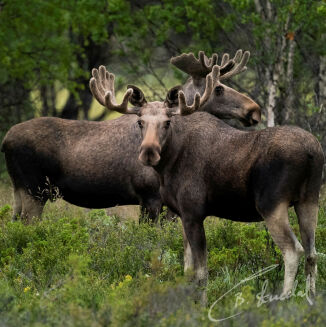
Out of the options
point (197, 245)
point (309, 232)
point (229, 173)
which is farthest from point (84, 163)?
point (309, 232)

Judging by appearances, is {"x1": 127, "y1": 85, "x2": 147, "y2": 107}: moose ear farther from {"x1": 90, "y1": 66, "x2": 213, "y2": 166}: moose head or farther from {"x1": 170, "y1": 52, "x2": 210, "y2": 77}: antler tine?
{"x1": 170, "y1": 52, "x2": 210, "y2": 77}: antler tine

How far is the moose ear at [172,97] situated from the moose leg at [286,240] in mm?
1619

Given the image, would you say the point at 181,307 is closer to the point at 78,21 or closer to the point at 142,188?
the point at 142,188

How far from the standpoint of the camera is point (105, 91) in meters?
7.97

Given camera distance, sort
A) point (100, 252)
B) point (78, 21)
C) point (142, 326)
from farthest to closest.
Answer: point (78, 21) → point (100, 252) → point (142, 326)

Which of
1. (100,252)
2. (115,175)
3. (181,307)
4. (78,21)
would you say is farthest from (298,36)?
(181,307)

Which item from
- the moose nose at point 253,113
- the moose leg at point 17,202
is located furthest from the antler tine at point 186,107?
the moose leg at point 17,202

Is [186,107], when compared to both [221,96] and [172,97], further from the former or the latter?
[221,96]

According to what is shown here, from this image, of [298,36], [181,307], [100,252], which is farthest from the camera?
[298,36]

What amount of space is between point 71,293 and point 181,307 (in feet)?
2.63

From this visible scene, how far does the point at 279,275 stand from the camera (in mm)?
7273

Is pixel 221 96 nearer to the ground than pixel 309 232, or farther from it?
farther from it

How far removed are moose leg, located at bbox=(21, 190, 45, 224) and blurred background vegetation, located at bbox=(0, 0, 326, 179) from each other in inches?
175

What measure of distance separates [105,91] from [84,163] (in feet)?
6.39
